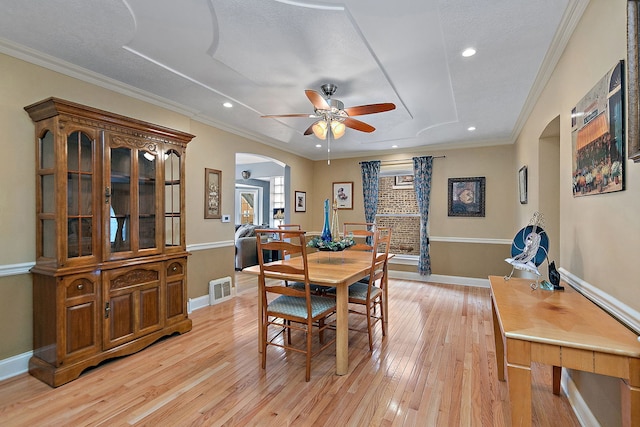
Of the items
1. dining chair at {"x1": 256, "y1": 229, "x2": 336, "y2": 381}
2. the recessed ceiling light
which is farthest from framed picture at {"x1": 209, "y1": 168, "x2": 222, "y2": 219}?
the recessed ceiling light

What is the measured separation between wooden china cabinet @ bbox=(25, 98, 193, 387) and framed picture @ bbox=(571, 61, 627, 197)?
3373 mm

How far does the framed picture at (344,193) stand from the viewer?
644 cm

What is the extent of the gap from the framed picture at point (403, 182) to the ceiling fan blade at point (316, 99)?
3.85 meters

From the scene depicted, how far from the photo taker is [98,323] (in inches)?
98.1

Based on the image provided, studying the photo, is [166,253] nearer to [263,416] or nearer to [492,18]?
[263,416]

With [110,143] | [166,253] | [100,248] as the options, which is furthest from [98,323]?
[110,143]

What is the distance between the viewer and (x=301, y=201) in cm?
637

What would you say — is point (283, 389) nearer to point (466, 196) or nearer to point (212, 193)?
point (212, 193)

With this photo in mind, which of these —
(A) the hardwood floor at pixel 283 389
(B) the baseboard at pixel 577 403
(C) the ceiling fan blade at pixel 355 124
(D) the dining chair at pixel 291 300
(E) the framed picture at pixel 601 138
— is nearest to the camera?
(E) the framed picture at pixel 601 138

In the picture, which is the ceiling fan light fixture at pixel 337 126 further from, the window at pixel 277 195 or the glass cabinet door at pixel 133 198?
the window at pixel 277 195

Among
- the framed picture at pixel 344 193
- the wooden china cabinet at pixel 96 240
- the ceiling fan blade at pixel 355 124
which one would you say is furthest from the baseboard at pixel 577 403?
the framed picture at pixel 344 193

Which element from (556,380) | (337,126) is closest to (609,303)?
(556,380)

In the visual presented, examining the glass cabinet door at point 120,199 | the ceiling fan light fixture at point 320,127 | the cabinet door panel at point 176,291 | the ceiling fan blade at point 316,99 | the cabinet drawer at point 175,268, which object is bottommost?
the cabinet door panel at point 176,291

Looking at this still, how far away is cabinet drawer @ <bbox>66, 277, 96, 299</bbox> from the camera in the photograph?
234cm
